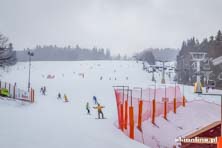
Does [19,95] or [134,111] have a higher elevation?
[134,111]

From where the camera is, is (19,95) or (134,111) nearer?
(134,111)

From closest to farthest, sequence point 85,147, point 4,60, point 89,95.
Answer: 1. point 85,147
2. point 89,95
3. point 4,60

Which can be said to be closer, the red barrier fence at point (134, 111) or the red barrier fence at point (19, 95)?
the red barrier fence at point (134, 111)

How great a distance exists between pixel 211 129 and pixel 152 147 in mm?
5730

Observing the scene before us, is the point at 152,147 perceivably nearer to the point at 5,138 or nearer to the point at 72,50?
the point at 5,138

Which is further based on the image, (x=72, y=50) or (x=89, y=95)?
(x=72, y=50)

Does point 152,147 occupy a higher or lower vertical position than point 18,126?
lower

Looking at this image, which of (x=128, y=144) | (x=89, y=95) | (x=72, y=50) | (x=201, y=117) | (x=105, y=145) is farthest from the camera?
(x=72, y=50)

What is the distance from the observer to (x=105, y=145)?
49.3ft

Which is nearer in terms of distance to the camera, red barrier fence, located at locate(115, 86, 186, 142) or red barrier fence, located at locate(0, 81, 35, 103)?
red barrier fence, located at locate(115, 86, 186, 142)

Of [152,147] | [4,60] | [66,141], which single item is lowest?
[152,147]

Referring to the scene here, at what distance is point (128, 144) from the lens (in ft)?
54.4

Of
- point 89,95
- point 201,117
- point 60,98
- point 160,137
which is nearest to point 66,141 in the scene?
point 160,137

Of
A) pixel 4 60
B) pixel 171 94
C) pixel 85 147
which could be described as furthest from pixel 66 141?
pixel 4 60
